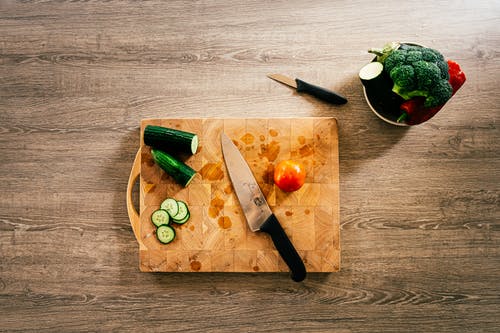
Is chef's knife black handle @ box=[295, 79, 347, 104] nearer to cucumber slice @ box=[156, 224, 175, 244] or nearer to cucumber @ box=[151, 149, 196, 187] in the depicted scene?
cucumber @ box=[151, 149, 196, 187]

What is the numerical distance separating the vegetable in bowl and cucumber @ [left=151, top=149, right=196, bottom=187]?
0.78 meters

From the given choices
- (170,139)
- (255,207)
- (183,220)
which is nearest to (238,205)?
(255,207)

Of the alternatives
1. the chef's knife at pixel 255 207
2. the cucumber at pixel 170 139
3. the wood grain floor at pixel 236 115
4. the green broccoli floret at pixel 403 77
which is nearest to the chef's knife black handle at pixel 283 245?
the chef's knife at pixel 255 207

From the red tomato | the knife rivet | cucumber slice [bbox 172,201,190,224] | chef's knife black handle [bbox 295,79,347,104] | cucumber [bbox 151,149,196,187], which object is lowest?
cucumber slice [bbox 172,201,190,224]

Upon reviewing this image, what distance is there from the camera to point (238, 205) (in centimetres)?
161

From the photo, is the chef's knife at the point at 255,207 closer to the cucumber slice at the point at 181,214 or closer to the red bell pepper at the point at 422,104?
the cucumber slice at the point at 181,214

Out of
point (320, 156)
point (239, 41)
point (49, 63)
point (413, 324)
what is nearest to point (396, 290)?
point (413, 324)

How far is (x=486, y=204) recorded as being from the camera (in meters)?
1.68

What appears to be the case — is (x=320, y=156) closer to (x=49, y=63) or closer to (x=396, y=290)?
(x=396, y=290)

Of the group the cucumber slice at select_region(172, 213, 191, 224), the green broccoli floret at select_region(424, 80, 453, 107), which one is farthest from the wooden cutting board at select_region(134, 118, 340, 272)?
the green broccoli floret at select_region(424, 80, 453, 107)

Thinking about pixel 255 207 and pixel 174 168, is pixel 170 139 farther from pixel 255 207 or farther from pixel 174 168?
pixel 255 207

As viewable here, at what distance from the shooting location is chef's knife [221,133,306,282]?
1.56 meters

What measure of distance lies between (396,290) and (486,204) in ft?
1.77

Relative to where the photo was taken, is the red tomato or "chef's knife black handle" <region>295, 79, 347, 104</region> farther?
"chef's knife black handle" <region>295, 79, 347, 104</region>
